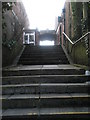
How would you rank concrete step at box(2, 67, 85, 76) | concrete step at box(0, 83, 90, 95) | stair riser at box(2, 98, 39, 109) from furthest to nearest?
1. concrete step at box(2, 67, 85, 76)
2. concrete step at box(0, 83, 90, 95)
3. stair riser at box(2, 98, 39, 109)

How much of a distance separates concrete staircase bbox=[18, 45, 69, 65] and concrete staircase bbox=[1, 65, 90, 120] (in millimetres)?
3448

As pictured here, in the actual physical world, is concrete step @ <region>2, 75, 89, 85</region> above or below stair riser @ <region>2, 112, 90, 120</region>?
above

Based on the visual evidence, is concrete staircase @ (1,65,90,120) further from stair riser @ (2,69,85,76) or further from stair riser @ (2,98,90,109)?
stair riser @ (2,69,85,76)

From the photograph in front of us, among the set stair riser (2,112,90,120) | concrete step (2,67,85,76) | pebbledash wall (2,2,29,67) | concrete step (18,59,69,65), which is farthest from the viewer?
concrete step (18,59,69,65)

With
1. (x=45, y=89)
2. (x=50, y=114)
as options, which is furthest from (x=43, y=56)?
(x=50, y=114)

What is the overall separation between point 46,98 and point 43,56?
5306mm

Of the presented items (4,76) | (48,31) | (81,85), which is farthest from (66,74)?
(48,31)

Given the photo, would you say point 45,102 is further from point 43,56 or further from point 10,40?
point 43,56

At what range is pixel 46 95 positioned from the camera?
13.2 feet

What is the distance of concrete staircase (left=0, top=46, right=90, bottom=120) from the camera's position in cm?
331

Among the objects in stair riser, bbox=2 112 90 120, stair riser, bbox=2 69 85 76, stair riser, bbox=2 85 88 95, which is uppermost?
stair riser, bbox=2 69 85 76

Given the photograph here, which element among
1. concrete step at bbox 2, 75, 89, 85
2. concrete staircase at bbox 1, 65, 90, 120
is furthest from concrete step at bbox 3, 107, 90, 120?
concrete step at bbox 2, 75, 89, 85

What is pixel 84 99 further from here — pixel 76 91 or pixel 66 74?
pixel 66 74

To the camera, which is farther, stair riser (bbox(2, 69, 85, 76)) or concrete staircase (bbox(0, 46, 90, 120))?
stair riser (bbox(2, 69, 85, 76))
